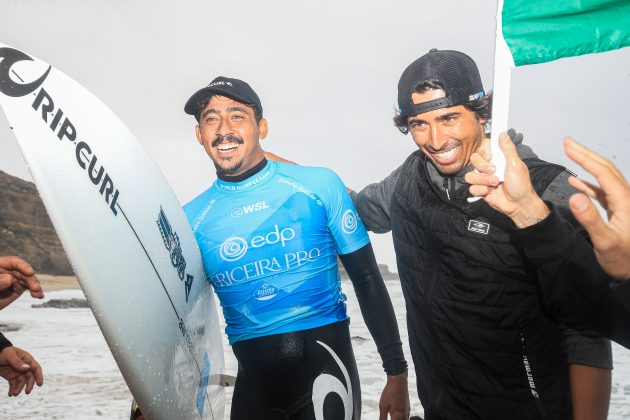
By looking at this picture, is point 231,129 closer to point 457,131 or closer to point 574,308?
point 457,131

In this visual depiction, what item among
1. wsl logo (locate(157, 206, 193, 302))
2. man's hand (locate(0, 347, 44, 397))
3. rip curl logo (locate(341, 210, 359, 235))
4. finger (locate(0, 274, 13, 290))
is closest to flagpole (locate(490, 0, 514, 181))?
rip curl logo (locate(341, 210, 359, 235))

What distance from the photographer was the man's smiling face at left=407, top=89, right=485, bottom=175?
7.15 feet

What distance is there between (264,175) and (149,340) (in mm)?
1163

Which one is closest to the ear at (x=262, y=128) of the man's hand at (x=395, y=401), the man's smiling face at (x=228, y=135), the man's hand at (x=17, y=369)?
the man's smiling face at (x=228, y=135)

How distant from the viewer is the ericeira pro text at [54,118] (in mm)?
1950

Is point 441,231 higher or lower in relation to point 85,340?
higher

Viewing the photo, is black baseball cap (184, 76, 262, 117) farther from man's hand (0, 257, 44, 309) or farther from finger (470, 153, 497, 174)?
finger (470, 153, 497, 174)

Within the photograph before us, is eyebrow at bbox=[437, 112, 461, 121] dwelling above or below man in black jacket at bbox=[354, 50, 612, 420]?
above

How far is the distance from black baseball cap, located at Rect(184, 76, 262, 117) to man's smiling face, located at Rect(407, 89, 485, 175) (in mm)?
1112

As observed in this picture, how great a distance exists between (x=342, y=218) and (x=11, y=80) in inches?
66.1

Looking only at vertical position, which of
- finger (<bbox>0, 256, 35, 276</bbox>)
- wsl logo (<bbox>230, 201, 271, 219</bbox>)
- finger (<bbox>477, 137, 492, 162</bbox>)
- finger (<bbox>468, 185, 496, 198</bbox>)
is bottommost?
finger (<bbox>0, 256, 35, 276</bbox>)

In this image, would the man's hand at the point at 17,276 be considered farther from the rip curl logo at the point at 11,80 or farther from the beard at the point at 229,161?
the beard at the point at 229,161

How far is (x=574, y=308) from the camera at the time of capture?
141cm

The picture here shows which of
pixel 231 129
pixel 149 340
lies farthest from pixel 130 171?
pixel 149 340
